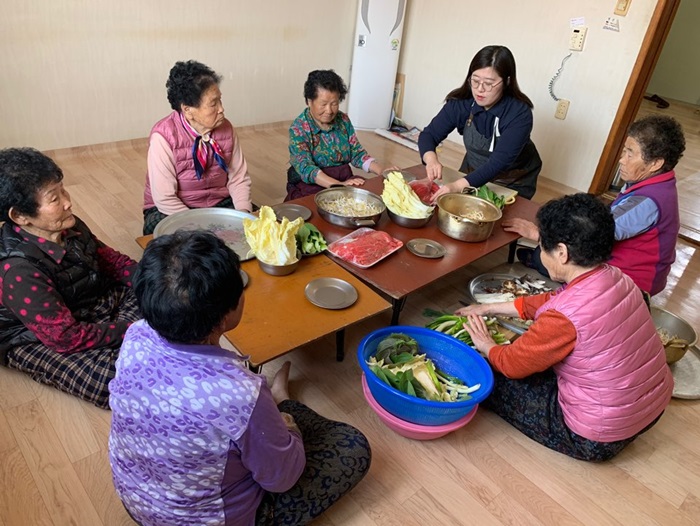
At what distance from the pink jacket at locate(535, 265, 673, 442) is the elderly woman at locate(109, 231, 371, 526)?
899mm

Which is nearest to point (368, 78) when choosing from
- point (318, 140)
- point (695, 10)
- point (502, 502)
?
point (318, 140)

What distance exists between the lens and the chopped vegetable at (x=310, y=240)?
1979mm

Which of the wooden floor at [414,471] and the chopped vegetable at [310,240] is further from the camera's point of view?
the chopped vegetable at [310,240]

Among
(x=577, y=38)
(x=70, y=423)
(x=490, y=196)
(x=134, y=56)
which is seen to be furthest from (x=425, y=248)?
(x=134, y=56)

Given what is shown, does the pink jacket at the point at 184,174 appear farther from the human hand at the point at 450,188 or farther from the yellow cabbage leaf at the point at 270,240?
the human hand at the point at 450,188

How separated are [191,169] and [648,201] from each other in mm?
1972

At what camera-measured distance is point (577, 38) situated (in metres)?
3.78

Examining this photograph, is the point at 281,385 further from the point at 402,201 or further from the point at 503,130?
the point at 503,130

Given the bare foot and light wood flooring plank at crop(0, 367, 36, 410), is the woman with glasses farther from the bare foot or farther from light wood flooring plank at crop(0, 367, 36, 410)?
light wood flooring plank at crop(0, 367, 36, 410)

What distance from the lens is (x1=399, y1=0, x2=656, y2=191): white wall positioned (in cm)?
365

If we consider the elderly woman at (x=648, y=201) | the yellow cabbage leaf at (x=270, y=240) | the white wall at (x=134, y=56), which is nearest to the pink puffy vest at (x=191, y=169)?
the yellow cabbage leaf at (x=270, y=240)

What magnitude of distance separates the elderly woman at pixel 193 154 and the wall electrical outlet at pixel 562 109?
2751mm

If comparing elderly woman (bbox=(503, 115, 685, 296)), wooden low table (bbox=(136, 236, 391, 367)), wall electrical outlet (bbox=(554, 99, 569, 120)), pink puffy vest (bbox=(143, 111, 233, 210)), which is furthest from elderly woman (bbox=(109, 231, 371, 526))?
wall electrical outlet (bbox=(554, 99, 569, 120))

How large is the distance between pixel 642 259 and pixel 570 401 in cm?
86
